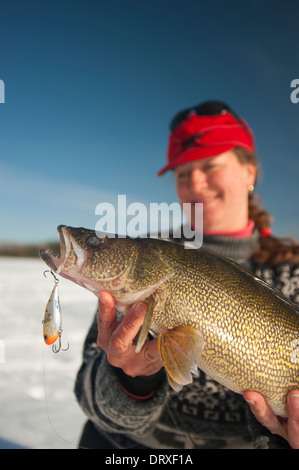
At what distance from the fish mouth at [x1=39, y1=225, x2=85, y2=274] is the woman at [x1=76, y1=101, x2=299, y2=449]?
264mm

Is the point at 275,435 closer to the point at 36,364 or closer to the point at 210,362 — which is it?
the point at 210,362

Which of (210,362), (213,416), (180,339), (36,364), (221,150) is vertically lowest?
(36,364)

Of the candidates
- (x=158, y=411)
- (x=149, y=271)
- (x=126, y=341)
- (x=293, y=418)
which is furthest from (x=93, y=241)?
(x=293, y=418)

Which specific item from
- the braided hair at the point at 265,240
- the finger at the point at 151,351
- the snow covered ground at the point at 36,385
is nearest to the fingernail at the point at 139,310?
the finger at the point at 151,351

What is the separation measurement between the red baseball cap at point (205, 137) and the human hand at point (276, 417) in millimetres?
1913

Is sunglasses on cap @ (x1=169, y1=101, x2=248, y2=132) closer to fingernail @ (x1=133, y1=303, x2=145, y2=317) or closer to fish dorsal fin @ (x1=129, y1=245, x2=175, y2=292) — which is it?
fish dorsal fin @ (x1=129, y1=245, x2=175, y2=292)

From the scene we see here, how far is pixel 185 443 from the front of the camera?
2.30 meters

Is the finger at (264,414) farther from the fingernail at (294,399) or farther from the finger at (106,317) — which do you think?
the finger at (106,317)

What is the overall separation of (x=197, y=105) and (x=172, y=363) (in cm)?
262

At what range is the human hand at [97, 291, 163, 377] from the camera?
1.74 meters

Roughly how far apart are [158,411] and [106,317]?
82cm

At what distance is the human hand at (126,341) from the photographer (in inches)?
68.6
